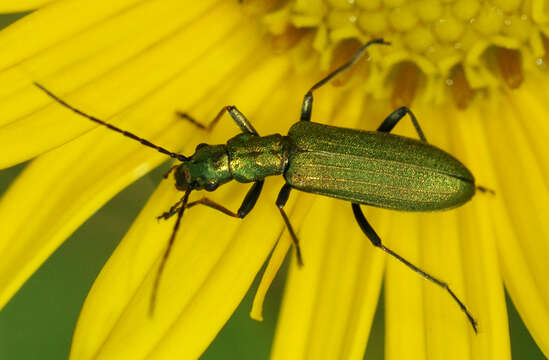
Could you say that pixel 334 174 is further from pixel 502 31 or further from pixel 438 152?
pixel 502 31

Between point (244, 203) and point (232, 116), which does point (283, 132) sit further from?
point (244, 203)

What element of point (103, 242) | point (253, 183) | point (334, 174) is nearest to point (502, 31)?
point (334, 174)

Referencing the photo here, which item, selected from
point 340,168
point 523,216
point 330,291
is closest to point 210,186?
point 340,168

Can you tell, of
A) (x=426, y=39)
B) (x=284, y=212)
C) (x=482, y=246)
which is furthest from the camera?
(x=426, y=39)

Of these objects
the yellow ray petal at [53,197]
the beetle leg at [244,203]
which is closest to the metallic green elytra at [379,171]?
the beetle leg at [244,203]

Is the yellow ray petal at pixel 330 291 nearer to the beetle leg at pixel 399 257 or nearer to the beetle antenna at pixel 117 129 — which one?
the beetle leg at pixel 399 257

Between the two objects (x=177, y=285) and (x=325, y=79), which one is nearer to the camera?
(x=177, y=285)

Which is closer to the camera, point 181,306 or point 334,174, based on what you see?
point 181,306
